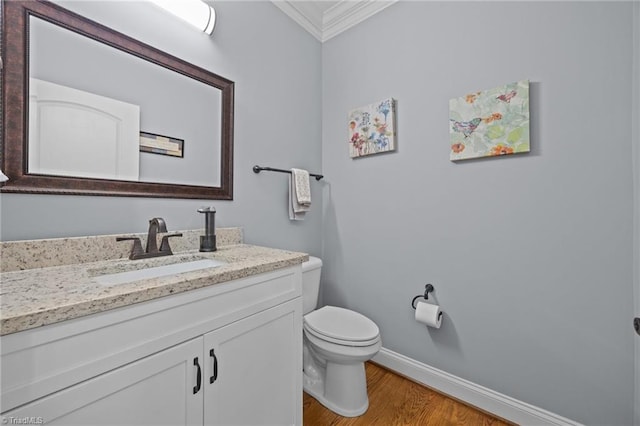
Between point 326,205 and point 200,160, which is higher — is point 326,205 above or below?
below

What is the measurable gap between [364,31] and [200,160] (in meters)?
1.51

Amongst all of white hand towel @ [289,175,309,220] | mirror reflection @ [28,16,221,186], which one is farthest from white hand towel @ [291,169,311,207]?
mirror reflection @ [28,16,221,186]

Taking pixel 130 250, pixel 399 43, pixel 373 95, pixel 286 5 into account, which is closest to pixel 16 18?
pixel 130 250

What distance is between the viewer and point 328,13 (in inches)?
78.7

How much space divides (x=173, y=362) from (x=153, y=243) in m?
0.57

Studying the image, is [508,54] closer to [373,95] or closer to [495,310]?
[373,95]

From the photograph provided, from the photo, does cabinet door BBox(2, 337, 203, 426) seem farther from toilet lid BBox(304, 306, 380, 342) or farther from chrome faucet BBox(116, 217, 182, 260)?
toilet lid BBox(304, 306, 380, 342)

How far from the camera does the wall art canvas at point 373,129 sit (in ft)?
5.65

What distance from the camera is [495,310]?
4.54 ft

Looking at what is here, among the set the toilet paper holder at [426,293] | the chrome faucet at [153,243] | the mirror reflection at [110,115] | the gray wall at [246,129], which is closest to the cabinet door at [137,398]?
the chrome faucet at [153,243]

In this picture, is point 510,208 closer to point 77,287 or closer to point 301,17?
point 77,287

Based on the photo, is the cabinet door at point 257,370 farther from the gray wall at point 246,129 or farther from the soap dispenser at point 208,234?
the gray wall at point 246,129

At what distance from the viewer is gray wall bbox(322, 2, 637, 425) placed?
1.11 m

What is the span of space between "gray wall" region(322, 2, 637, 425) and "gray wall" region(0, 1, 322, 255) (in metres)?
0.40
